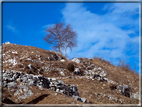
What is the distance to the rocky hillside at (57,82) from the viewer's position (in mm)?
6516

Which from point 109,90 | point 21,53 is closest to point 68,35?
point 21,53

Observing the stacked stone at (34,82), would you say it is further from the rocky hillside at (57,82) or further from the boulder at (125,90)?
the boulder at (125,90)

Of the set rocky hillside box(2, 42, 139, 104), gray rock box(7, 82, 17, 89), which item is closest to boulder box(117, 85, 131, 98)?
rocky hillside box(2, 42, 139, 104)

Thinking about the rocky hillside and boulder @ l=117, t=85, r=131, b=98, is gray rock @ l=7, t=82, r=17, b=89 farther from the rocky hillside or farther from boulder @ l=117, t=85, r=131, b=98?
boulder @ l=117, t=85, r=131, b=98

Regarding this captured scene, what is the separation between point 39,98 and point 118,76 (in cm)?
1286

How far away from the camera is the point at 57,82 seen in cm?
877

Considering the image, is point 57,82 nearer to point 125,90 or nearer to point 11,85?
point 11,85

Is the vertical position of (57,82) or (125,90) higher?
(57,82)

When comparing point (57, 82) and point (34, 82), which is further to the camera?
point (57, 82)

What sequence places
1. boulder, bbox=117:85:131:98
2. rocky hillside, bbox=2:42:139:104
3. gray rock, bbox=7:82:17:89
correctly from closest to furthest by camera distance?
1. rocky hillside, bbox=2:42:139:104
2. gray rock, bbox=7:82:17:89
3. boulder, bbox=117:85:131:98

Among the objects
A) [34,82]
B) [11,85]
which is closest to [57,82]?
[34,82]

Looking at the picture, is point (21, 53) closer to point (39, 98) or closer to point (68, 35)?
point (68, 35)

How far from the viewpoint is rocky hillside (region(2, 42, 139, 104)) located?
6516 millimetres

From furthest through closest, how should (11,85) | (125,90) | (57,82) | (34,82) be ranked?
(125,90) → (57,82) → (34,82) → (11,85)
